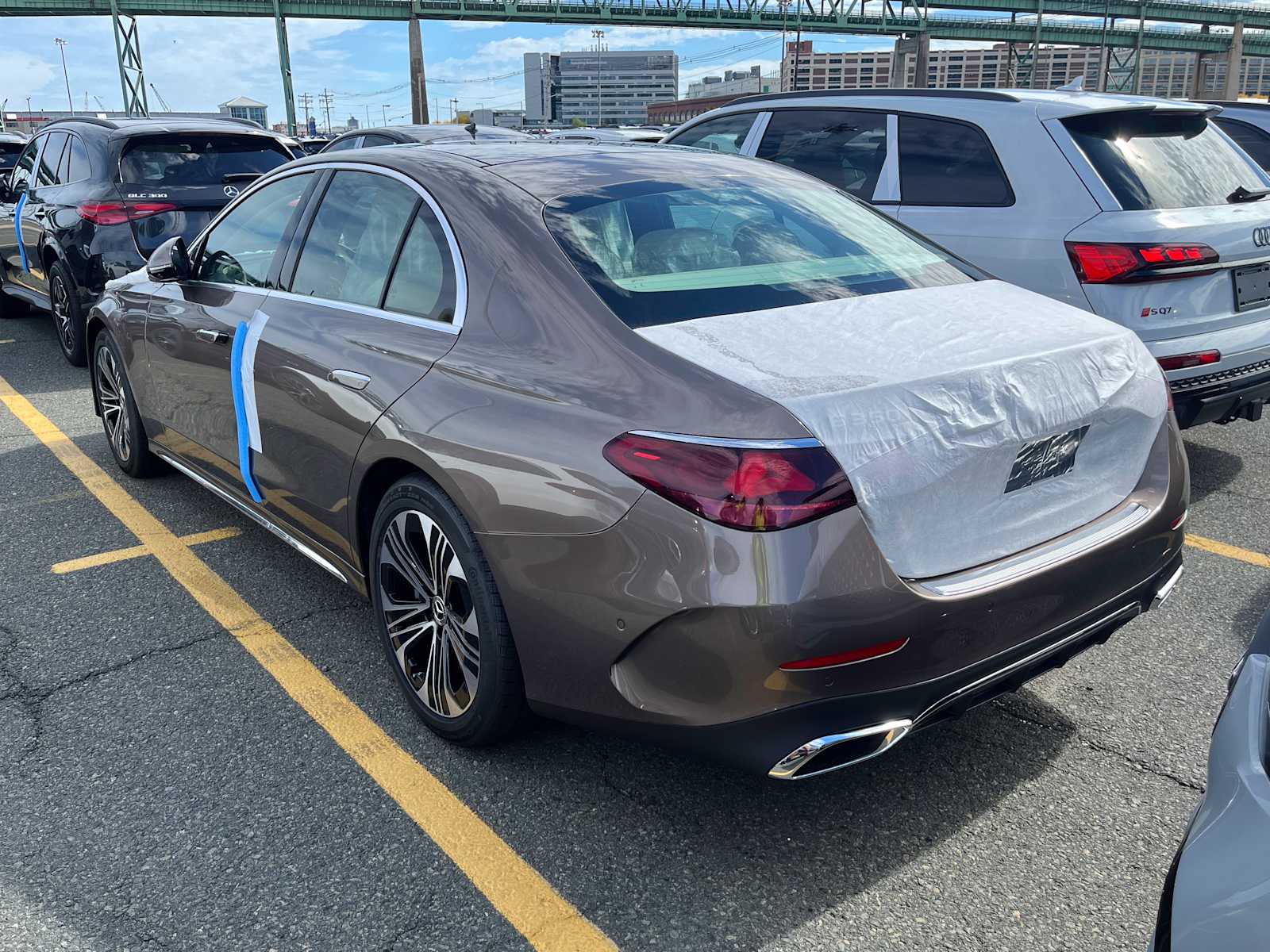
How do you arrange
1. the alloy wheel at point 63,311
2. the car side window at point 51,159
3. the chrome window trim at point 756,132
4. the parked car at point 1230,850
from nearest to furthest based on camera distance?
1. the parked car at point 1230,850
2. the chrome window trim at point 756,132
3. the alloy wheel at point 63,311
4. the car side window at point 51,159

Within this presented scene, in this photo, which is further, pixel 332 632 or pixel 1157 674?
pixel 332 632

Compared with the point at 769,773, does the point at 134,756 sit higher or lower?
lower

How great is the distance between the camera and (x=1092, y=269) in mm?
4355

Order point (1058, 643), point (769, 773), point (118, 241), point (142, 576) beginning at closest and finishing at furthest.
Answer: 1. point (769, 773)
2. point (1058, 643)
3. point (142, 576)
4. point (118, 241)

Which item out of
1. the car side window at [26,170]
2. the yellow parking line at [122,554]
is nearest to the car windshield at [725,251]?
the yellow parking line at [122,554]

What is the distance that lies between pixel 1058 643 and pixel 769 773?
782 mm

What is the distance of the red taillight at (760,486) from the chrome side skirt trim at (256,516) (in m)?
1.61

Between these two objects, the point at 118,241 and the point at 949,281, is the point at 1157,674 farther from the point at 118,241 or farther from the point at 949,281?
the point at 118,241

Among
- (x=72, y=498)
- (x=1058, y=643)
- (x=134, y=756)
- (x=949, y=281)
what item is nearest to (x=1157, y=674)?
(x=1058, y=643)

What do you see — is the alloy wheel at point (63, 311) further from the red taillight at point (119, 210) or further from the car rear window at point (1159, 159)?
the car rear window at point (1159, 159)

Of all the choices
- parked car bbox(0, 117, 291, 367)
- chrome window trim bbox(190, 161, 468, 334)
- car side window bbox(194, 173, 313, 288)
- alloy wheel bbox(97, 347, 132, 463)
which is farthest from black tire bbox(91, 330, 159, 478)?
parked car bbox(0, 117, 291, 367)

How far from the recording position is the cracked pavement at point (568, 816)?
221cm

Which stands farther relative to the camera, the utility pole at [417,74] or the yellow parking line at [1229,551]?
the utility pole at [417,74]

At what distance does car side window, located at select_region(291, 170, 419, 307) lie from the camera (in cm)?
309
